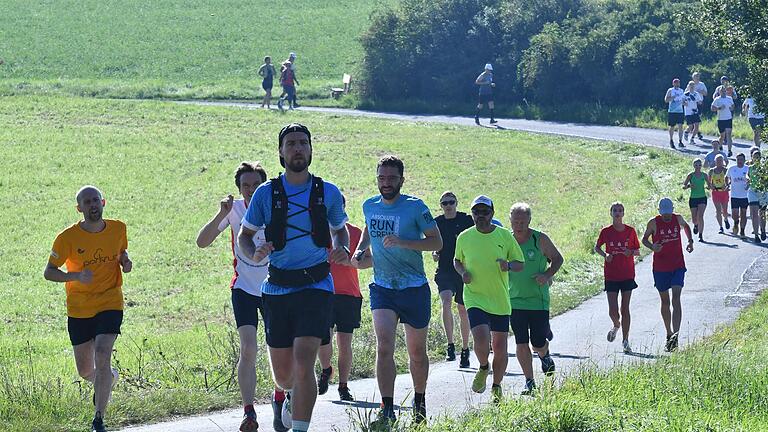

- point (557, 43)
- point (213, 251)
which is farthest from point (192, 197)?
point (557, 43)

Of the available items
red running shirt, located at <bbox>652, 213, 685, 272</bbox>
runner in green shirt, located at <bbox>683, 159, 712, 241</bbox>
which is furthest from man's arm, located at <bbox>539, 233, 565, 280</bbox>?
runner in green shirt, located at <bbox>683, 159, 712, 241</bbox>

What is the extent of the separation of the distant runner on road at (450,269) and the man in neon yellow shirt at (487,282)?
2.20 meters

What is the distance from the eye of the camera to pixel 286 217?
781 centimetres

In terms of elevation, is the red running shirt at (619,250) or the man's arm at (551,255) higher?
the man's arm at (551,255)

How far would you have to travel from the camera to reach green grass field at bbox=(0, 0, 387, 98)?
178 ft

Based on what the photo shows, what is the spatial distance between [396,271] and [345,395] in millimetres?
1962

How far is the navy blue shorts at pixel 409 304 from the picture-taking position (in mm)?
9195

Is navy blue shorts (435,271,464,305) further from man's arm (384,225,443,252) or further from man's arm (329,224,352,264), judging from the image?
man's arm (329,224,352,264)

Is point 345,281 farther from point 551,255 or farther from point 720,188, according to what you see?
point 720,188

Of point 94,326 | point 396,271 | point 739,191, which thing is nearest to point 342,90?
point 739,191

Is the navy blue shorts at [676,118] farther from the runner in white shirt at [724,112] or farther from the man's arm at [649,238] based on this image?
the man's arm at [649,238]

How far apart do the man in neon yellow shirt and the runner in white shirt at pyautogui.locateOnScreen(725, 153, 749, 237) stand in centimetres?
1319

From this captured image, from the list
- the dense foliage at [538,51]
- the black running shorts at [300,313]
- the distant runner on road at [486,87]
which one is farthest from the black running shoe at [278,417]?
the distant runner on road at [486,87]

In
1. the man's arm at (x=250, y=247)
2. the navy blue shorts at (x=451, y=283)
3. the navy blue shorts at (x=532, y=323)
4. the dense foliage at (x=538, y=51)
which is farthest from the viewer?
the dense foliage at (x=538, y=51)
